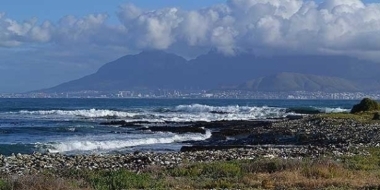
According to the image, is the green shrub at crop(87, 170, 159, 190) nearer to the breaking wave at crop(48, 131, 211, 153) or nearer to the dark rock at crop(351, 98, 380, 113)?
the breaking wave at crop(48, 131, 211, 153)

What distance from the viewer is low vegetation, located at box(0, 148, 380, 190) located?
17.5m

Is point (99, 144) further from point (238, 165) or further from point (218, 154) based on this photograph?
point (238, 165)

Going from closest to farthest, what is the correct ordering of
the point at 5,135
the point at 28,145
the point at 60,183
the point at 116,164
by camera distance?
the point at 60,183 → the point at 116,164 → the point at 28,145 → the point at 5,135

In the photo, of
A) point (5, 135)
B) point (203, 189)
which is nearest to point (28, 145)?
point (5, 135)

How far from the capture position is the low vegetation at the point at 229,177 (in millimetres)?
17500

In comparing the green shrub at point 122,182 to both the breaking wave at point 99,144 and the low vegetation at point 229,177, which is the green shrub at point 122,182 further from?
the breaking wave at point 99,144

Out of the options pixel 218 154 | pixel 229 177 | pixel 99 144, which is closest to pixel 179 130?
pixel 99 144

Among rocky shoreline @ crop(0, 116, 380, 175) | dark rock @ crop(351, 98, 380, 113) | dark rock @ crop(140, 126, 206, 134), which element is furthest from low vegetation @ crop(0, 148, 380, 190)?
dark rock @ crop(351, 98, 380, 113)

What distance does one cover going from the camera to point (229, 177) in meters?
20.9

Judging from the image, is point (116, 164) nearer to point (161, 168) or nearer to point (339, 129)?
point (161, 168)

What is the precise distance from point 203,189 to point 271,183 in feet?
6.49

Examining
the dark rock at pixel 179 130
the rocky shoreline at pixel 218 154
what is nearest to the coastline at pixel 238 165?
the rocky shoreline at pixel 218 154

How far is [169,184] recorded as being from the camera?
18.7 meters

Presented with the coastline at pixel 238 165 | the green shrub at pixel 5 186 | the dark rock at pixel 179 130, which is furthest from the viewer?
the dark rock at pixel 179 130
